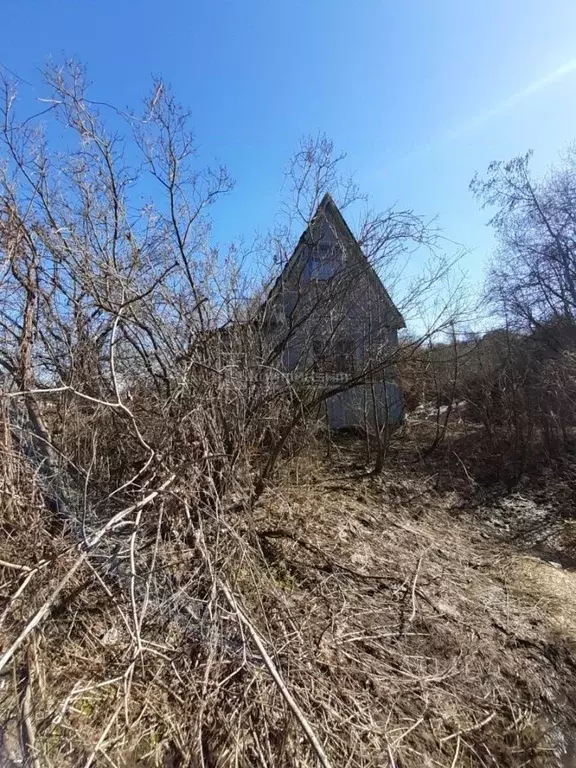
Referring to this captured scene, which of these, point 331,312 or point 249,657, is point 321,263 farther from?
point 249,657

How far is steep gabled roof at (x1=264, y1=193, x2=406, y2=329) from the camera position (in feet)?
23.4

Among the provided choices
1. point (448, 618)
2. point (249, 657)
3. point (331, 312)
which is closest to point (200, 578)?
point (249, 657)

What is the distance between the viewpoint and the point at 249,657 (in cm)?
276

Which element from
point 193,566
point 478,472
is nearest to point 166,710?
point 193,566

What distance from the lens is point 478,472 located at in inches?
396

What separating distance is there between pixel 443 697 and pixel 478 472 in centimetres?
781

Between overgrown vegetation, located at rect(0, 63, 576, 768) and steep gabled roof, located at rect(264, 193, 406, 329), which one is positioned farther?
steep gabled roof, located at rect(264, 193, 406, 329)

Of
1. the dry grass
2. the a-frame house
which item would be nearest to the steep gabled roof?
the a-frame house

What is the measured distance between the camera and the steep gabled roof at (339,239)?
714cm

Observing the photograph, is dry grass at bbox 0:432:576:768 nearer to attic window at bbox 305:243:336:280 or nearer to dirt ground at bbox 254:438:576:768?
dirt ground at bbox 254:438:576:768

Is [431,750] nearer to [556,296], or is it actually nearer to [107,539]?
[107,539]

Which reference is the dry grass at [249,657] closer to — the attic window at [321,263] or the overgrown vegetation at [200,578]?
the overgrown vegetation at [200,578]

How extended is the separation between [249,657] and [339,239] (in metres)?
6.37

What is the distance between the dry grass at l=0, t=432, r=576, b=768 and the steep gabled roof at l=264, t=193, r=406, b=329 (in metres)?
4.38
